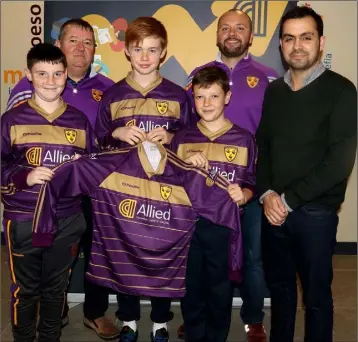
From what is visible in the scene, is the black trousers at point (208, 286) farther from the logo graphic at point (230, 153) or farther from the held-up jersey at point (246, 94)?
the held-up jersey at point (246, 94)

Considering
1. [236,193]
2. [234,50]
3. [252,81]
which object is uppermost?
[234,50]

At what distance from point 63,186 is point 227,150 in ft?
3.07

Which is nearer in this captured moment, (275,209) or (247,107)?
(275,209)

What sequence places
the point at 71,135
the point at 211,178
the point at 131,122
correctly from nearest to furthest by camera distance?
the point at 211,178
the point at 71,135
the point at 131,122

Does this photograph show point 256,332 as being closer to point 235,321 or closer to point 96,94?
point 235,321

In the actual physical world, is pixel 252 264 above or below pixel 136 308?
above

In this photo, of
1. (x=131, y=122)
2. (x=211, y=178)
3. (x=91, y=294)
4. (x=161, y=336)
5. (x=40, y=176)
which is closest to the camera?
(x=40, y=176)

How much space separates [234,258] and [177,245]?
0.33 m

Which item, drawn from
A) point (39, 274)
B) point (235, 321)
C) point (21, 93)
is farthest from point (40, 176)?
point (235, 321)

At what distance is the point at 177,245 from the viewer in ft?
8.70

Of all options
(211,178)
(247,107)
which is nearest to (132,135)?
(211,178)

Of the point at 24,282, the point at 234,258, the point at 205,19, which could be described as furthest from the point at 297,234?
the point at 205,19

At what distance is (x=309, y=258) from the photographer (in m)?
2.51

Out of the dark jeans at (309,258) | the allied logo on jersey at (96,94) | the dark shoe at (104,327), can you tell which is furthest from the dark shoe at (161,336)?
the allied logo on jersey at (96,94)
